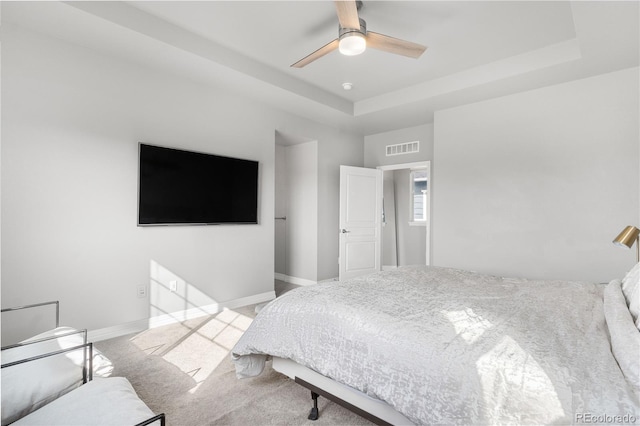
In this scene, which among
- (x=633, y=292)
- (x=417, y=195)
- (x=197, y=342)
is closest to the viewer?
(x=633, y=292)

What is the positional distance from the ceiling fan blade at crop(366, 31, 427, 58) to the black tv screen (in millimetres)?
2143

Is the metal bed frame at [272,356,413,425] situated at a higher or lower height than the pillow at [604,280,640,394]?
lower

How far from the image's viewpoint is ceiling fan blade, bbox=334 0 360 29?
2.07 metres

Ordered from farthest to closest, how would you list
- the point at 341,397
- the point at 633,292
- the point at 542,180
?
the point at 542,180
the point at 341,397
the point at 633,292

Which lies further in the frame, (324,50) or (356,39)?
(324,50)

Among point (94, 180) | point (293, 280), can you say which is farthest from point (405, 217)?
point (94, 180)

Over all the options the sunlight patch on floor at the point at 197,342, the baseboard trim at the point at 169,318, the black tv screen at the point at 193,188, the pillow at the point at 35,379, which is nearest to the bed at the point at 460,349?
the sunlight patch on floor at the point at 197,342

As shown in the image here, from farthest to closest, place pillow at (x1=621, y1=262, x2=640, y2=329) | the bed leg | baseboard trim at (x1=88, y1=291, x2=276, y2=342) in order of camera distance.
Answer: baseboard trim at (x1=88, y1=291, x2=276, y2=342), the bed leg, pillow at (x1=621, y1=262, x2=640, y2=329)

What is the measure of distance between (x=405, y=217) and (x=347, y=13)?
4.65 metres

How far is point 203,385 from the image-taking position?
2.15 meters

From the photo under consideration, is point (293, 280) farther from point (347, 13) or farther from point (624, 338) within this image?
point (624, 338)

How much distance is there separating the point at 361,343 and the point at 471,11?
2683mm

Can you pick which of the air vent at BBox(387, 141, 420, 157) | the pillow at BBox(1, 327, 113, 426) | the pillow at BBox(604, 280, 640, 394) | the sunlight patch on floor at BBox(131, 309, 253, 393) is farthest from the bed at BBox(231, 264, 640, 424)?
the air vent at BBox(387, 141, 420, 157)

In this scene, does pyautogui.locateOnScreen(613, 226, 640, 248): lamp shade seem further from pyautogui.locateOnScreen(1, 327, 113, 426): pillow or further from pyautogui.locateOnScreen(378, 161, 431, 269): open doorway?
pyautogui.locateOnScreen(378, 161, 431, 269): open doorway
